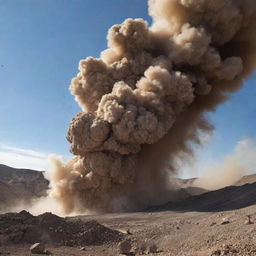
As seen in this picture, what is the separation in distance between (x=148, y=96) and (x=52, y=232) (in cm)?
1858

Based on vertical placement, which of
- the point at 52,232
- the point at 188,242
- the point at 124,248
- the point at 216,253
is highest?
the point at 52,232

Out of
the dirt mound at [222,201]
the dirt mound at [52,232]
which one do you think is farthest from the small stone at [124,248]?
the dirt mound at [222,201]

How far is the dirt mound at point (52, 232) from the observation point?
14.4 metres

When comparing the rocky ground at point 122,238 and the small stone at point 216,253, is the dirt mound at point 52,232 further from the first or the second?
the small stone at point 216,253

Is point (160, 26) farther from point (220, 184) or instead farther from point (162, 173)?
point (220, 184)

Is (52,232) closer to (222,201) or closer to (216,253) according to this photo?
(216,253)

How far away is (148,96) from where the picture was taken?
1243 inches

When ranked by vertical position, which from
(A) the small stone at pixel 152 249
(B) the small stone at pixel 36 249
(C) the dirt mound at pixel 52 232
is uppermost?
(C) the dirt mound at pixel 52 232

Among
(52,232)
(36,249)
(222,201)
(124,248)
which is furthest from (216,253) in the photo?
(222,201)

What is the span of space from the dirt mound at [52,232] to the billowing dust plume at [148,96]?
14.6 metres

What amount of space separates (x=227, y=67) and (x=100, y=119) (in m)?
12.3

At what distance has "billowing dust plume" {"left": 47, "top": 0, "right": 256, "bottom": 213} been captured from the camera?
31.0 meters

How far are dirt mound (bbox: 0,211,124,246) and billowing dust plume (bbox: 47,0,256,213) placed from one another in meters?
14.6

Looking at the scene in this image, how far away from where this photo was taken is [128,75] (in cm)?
3509
